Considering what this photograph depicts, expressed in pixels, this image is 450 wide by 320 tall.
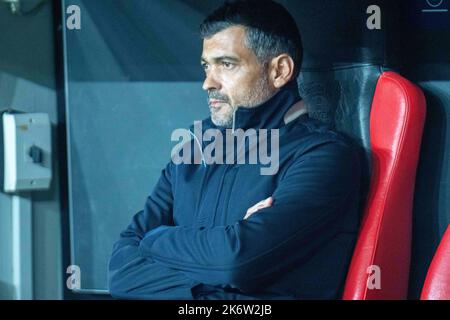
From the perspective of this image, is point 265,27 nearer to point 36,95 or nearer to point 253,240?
point 253,240

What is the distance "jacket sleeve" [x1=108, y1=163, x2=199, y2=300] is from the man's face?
24 cm

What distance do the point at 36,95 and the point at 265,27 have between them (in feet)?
2.45

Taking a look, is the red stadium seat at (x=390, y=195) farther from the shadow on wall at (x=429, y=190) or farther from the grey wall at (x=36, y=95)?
the grey wall at (x=36, y=95)

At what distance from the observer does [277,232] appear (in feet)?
5.93

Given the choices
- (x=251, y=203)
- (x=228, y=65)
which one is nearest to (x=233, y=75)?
(x=228, y=65)

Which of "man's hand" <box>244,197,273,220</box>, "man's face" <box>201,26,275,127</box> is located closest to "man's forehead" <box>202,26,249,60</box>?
"man's face" <box>201,26,275,127</box>

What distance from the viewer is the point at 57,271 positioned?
8.08 ft

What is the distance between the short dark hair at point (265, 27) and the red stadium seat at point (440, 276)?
1.74 feet

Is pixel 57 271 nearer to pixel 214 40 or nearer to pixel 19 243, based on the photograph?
pixel 19 243

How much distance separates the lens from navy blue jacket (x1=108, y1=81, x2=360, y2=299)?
181 cm

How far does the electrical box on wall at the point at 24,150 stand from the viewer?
90.3 inches
